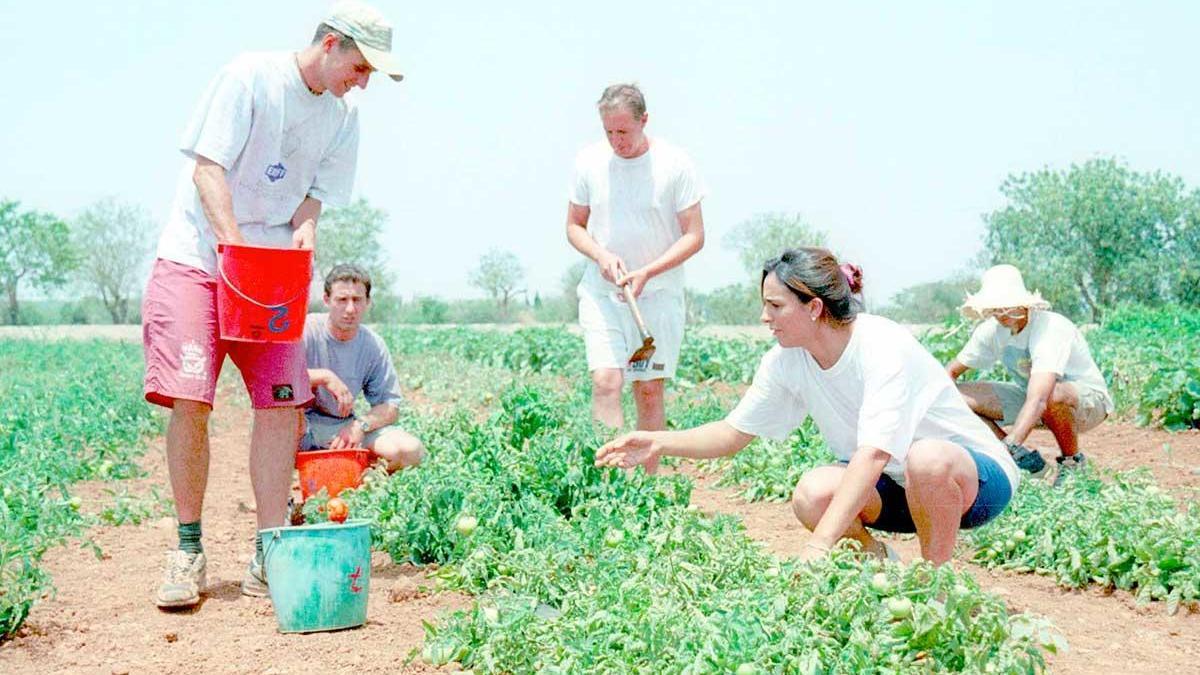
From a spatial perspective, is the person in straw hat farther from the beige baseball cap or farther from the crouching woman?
the beige baseball cap

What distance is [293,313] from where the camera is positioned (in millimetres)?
3826

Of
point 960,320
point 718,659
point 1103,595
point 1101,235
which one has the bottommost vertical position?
point 1103,595

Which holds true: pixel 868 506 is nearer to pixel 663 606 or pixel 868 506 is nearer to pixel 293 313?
pixel 663 606

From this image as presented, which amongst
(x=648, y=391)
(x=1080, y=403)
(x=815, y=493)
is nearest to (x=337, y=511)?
(x=648, y=391)

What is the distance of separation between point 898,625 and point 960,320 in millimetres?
7749

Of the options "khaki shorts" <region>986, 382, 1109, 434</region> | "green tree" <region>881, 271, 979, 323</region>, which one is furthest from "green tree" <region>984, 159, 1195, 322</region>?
"khaki shorts" <region>986, 382, 1109, 434</region>

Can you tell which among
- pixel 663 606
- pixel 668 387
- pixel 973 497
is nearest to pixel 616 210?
pixel 973 497

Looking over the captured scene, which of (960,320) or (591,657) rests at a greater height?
(960,320)

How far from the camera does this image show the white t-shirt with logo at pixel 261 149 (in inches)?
149

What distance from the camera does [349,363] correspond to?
550 centimetres

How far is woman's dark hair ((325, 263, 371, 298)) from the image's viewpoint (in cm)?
535

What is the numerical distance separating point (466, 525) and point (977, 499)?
1.56 m

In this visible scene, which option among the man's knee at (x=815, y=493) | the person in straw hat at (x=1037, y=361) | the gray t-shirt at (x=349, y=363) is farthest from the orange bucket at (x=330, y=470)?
the person in straw hat at (x=1037, y=361)

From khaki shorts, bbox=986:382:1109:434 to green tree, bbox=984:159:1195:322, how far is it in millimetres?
28633
